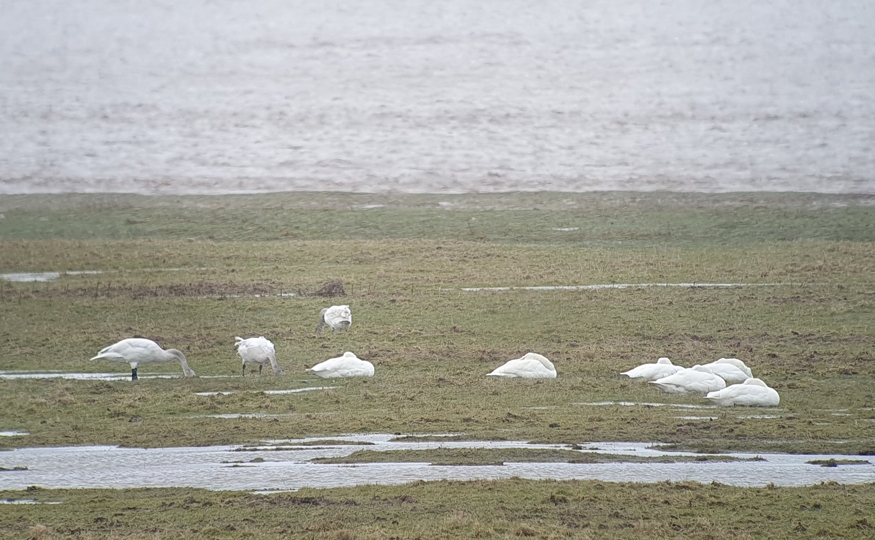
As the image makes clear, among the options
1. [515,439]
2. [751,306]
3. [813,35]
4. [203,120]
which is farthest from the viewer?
[813,35]

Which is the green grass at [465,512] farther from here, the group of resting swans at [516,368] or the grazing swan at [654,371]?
the grazing swan at [654,371]

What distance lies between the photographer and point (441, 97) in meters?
51.2

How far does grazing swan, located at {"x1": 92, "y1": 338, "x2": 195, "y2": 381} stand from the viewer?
1753 cm

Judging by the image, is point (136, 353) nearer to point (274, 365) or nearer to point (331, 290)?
point (274, 365)

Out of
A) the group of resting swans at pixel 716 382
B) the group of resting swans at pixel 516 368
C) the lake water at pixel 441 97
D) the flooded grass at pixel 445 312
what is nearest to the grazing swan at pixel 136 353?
the group of resting swans at pixel 516 368

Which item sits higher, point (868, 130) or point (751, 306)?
point (868, 130)

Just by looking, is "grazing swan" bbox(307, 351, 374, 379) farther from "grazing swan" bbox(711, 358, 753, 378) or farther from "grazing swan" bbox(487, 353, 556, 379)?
"grazing swan" bbox(711, 358, 753, 378)

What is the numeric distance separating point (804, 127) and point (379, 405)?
37807mm

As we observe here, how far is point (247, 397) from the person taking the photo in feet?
53.6

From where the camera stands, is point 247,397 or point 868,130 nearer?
point 247,397

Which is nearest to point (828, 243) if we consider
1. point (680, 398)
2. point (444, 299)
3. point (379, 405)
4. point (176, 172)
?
point (444, 299)

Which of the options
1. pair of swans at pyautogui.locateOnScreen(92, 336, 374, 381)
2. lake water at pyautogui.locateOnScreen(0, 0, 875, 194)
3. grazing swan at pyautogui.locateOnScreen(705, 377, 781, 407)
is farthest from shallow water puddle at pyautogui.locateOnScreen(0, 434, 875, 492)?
lake water at pyautogui.locateOnScreen(0, 0, 875, 194)

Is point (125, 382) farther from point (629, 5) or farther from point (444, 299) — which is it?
point (629, 5)

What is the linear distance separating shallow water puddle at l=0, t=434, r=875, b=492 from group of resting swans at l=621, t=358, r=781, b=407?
9.40 ft
